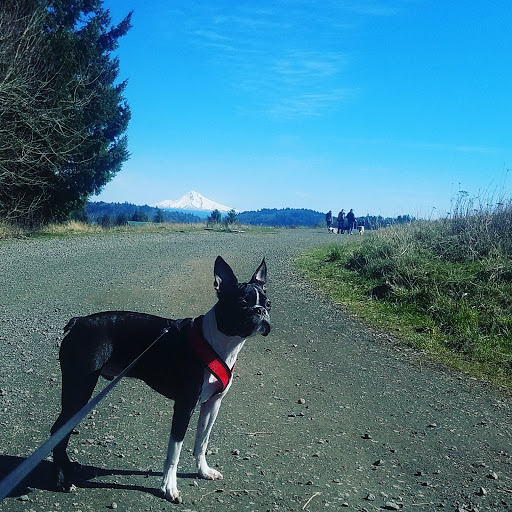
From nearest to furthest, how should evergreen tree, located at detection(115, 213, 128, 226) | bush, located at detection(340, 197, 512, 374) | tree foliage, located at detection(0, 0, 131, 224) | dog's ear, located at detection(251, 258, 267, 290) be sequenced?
dog's ear, located at detection(251, 258, 267, 290), bush, located at detection(340, 197, 512, 374), tree foliage, located at detection(0, 0, 131, 224), evergreen tree, located at detection(115, 213, 128, 226)

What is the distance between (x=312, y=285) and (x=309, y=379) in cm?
624

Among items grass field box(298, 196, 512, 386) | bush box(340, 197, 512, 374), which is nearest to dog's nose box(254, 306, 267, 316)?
grass field box(298, 196, 512, 386)

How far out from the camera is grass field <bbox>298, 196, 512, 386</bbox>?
786 cm

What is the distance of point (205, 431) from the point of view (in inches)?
156

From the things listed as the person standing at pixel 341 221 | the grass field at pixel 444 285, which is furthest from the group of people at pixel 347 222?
the grass field at pixel 444 285

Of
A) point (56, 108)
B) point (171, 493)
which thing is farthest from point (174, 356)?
point (56, 108)

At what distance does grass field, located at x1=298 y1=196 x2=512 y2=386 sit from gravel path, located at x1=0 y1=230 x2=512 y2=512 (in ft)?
2.34

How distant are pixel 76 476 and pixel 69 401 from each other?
0.60 meters

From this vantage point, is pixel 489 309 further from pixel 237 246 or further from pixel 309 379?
pixel 237 246

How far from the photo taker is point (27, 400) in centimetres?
531

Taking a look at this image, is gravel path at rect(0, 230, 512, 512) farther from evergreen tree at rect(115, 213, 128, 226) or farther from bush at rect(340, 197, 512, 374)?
evergreen tree at rect(115, 213, 128, 226)

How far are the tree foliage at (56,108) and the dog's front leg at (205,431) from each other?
18417 millimetres

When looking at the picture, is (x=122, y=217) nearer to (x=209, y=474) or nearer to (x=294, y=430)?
(x=294, y=430)

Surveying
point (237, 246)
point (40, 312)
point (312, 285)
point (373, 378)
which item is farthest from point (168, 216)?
point (373, 378)
